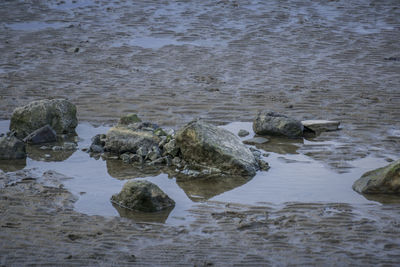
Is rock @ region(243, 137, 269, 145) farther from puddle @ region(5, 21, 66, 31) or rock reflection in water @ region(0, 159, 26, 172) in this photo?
puddle @ region(5, 21, 66, 31)

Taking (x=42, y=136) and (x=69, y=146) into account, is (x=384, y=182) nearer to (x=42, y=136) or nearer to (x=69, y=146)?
(x=69, y=146)

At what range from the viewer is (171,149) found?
312 inches

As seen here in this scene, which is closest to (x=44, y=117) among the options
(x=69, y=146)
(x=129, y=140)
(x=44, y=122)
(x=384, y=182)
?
(x=44, y=122)

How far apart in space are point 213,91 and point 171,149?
11.0 feet

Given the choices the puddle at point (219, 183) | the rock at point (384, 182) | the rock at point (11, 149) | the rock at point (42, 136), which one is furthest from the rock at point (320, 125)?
the rock at point (11, 149)

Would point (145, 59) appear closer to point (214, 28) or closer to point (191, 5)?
point (214, 28)

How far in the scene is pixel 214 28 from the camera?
15188 millimetres

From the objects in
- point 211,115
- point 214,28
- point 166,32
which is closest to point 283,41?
point 214,28

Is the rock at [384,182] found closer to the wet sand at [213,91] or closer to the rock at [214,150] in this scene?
the wet sand at [213,91]

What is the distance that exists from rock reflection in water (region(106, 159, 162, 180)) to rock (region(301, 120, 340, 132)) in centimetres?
258

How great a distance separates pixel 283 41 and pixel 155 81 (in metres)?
3.95

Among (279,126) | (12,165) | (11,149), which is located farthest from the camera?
(279,126)

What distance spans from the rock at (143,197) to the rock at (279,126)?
111 inches

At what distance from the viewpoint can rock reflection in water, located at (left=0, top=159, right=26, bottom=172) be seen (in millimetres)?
7585
